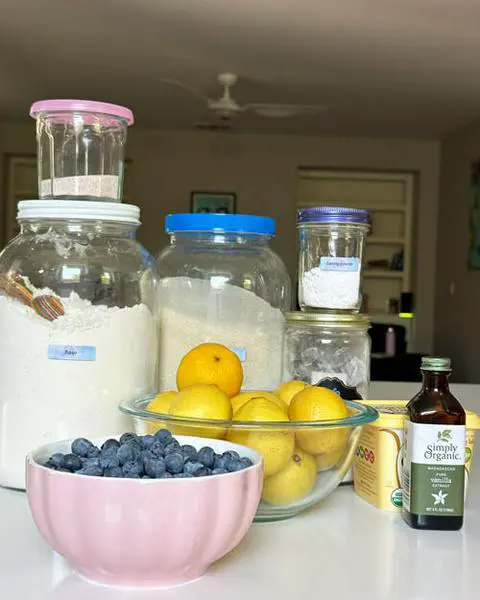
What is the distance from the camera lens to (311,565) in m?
0.62

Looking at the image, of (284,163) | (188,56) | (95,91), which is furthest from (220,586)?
(284,163)

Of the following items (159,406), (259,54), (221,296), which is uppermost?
(259,54)

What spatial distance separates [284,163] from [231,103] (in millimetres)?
2164

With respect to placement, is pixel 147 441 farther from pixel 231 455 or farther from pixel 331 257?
pixel 331 257

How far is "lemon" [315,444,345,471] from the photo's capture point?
73cm

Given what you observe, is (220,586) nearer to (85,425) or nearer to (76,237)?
(85,425)

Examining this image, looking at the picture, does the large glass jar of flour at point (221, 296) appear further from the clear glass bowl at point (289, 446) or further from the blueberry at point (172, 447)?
the blueberry at point (172, 447)

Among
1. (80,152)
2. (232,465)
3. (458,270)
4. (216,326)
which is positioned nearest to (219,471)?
(232,465)

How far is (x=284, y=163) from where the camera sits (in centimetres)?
645

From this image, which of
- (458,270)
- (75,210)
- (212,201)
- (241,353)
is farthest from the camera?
(212,201)

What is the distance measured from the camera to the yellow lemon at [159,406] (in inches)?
28.6

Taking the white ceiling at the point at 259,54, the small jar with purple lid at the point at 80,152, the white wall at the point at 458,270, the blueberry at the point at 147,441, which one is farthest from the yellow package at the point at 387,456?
the white wall at the point at 458,270

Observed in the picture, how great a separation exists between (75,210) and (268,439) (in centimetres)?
31

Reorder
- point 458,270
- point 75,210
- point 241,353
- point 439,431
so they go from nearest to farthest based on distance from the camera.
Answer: point 439,431, point 75,210, point 241,353, point 458,270
